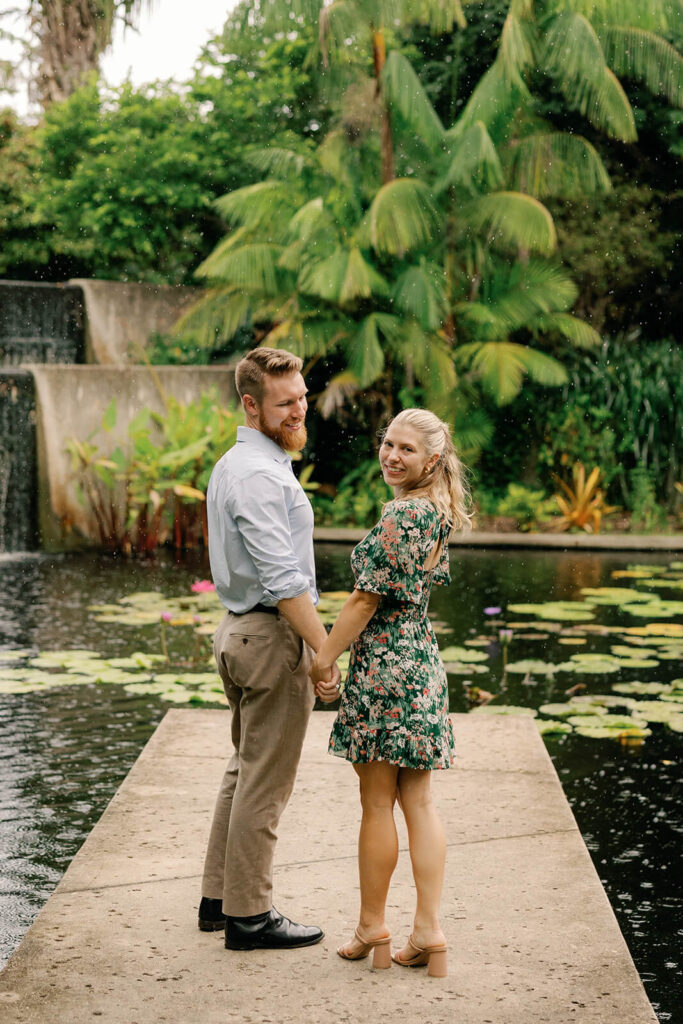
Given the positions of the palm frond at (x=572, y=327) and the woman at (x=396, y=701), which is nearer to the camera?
the woman at (x=396, y=701)

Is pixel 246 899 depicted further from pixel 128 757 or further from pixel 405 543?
pixel 128 757

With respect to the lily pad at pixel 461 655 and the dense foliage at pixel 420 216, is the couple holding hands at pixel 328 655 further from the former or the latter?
the dense foliage at pixel 420 216

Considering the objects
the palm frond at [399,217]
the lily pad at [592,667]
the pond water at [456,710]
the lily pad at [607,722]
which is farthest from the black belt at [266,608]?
the palm frond at [399,217]

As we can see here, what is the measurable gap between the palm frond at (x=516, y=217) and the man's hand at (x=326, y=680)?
12031mm

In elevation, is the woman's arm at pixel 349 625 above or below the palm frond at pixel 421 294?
below

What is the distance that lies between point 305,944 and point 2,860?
156 centimetres

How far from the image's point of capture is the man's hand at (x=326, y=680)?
304 cm

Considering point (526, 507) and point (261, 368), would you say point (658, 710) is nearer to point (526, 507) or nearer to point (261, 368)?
point (261, 368)

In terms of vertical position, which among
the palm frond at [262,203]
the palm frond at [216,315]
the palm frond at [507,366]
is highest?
the palm frond at [262,203]

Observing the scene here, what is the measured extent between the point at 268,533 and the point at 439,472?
0.47m

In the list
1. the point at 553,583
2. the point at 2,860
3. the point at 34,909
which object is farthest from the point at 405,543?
the point at 553,583

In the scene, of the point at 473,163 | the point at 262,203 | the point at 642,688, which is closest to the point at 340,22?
the point at 262,203

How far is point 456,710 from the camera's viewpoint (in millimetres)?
6363

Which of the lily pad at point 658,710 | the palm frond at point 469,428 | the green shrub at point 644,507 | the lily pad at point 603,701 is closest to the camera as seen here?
the lily pad at point 658,710
